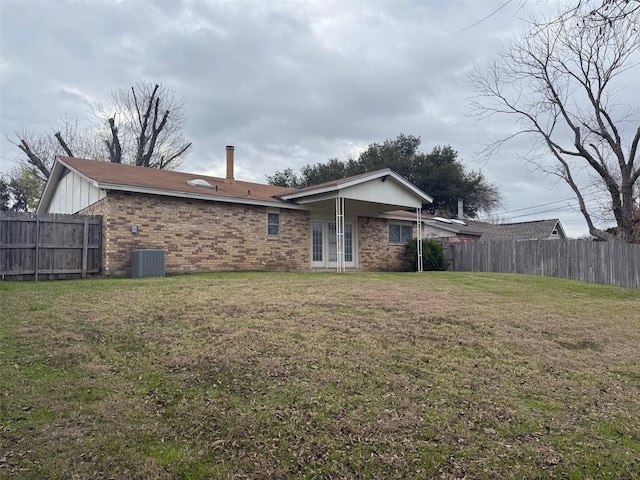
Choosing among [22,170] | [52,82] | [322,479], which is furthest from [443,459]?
[22,170]

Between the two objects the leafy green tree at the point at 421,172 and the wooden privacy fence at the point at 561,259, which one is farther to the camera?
the leafy green tree at the point at 421,172

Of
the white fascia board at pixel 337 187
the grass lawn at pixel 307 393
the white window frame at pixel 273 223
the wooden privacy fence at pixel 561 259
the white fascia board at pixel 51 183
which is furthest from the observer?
the white fascia board at pixel 51 183

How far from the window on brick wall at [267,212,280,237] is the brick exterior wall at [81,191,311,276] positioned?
17cm

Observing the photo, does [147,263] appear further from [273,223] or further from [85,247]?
[273,223]

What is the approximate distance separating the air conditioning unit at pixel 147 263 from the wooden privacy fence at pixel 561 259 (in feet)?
44.5

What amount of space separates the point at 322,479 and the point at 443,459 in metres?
0.87

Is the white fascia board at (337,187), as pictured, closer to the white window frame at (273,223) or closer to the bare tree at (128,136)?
the white window frame at (273,223)

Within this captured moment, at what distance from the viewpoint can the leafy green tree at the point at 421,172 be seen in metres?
38.2

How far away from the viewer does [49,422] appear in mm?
3307


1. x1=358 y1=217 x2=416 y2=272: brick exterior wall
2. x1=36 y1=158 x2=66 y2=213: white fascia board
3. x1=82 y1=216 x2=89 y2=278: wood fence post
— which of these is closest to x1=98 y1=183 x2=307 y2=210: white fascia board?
x1=82 y1=216 x2=89 y2=278: wood fence post

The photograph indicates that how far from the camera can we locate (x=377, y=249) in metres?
19.9

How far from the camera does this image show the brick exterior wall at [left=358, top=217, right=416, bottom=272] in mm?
19453

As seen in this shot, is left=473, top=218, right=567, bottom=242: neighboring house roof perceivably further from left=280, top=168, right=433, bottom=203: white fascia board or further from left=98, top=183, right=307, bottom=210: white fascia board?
left=98, top=183, right=307, bottom=210: white fascia board

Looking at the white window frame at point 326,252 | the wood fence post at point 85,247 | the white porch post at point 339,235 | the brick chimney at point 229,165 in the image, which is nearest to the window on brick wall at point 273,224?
the white window frame at point 326,252
